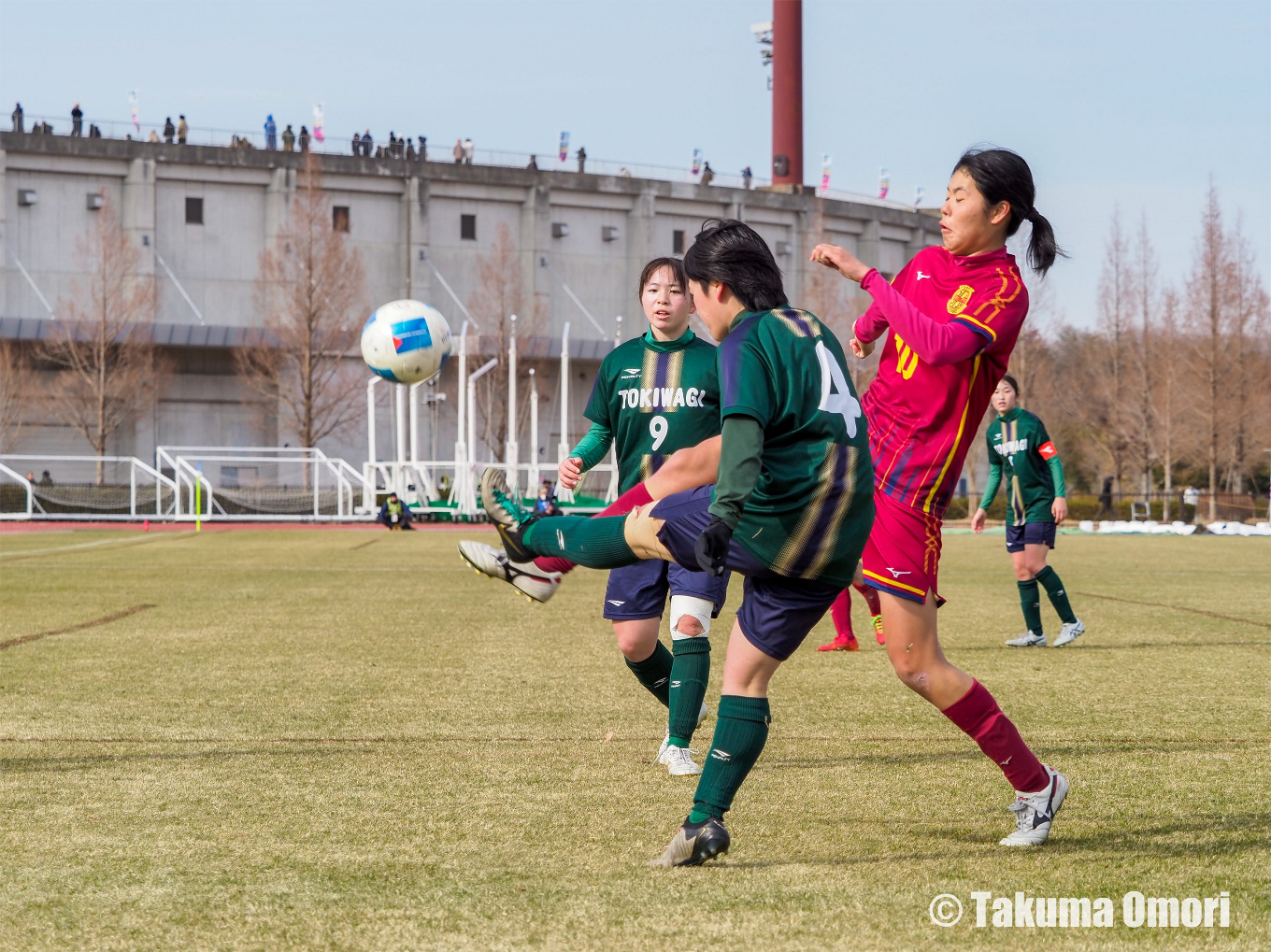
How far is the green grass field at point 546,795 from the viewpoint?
345cm

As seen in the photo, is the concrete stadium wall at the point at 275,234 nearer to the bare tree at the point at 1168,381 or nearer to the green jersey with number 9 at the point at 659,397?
the bare tree at the point at 1168,381

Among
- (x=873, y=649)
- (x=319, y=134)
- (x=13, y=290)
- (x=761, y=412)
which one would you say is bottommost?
(x=873, y=649)

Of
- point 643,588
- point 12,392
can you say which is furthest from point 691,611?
point 12,392

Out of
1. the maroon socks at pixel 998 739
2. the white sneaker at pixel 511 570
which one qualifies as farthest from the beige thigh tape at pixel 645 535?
the maroon socks at pixel 998 739

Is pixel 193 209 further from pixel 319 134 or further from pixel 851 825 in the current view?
pixel 851 825

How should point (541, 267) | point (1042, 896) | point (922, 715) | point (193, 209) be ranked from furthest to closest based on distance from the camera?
point (541, 267) < point (193, 209) < point (922, 715) < point (1042, 896)

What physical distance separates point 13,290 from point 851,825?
5654cm

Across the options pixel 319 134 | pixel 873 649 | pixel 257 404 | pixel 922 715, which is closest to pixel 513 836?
pixel 922 715

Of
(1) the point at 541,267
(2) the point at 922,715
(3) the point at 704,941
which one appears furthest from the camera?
(1) the point at 541,267

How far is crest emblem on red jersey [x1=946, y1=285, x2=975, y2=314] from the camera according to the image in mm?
4327

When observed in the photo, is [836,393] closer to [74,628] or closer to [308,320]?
[74,628]

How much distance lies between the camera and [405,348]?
23.0 m

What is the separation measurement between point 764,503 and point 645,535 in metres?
0.37

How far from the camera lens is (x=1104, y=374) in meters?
56.5
